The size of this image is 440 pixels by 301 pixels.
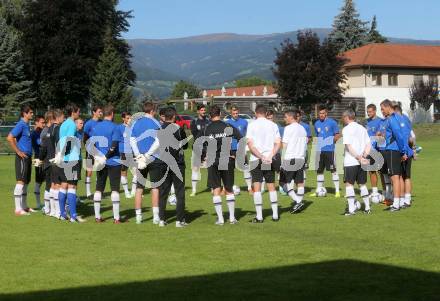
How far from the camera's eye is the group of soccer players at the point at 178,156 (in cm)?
1355

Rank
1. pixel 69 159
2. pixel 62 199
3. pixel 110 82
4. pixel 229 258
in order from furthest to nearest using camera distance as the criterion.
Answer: pixel 110 82, pixel 62 199, pixel 69 159, pixel 229 258

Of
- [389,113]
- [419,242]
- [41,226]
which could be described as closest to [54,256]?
[41,226]

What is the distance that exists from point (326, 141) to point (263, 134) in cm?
475

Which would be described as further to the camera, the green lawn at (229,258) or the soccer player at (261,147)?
the soccer player at (261,147)

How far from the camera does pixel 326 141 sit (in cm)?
1819

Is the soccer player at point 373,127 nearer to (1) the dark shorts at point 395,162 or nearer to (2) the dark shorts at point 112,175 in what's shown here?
(1) the dark shorts at point 395,162

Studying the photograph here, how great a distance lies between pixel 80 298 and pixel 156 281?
1092 millimetres

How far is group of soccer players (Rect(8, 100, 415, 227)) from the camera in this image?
13555 millimetres

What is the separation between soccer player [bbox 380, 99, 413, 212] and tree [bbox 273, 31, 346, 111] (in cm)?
5254

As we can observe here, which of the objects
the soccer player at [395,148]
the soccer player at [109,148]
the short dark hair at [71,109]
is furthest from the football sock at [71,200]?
the soccer player at [395,148]

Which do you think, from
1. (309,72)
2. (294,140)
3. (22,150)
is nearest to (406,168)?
(294,140)

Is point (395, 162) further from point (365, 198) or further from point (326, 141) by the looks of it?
point (326, 141)

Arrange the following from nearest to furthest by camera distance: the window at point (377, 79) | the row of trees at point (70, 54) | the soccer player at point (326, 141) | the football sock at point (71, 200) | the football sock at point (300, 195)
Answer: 1. the football sock at point (71, 200)
2. the football sock at point (300, 195)
3. the soccer player at point (326, 141)
4. the row of trees at point (70, 54)
5. the window at point (377, 79)

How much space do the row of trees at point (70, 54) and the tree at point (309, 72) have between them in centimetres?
1517
